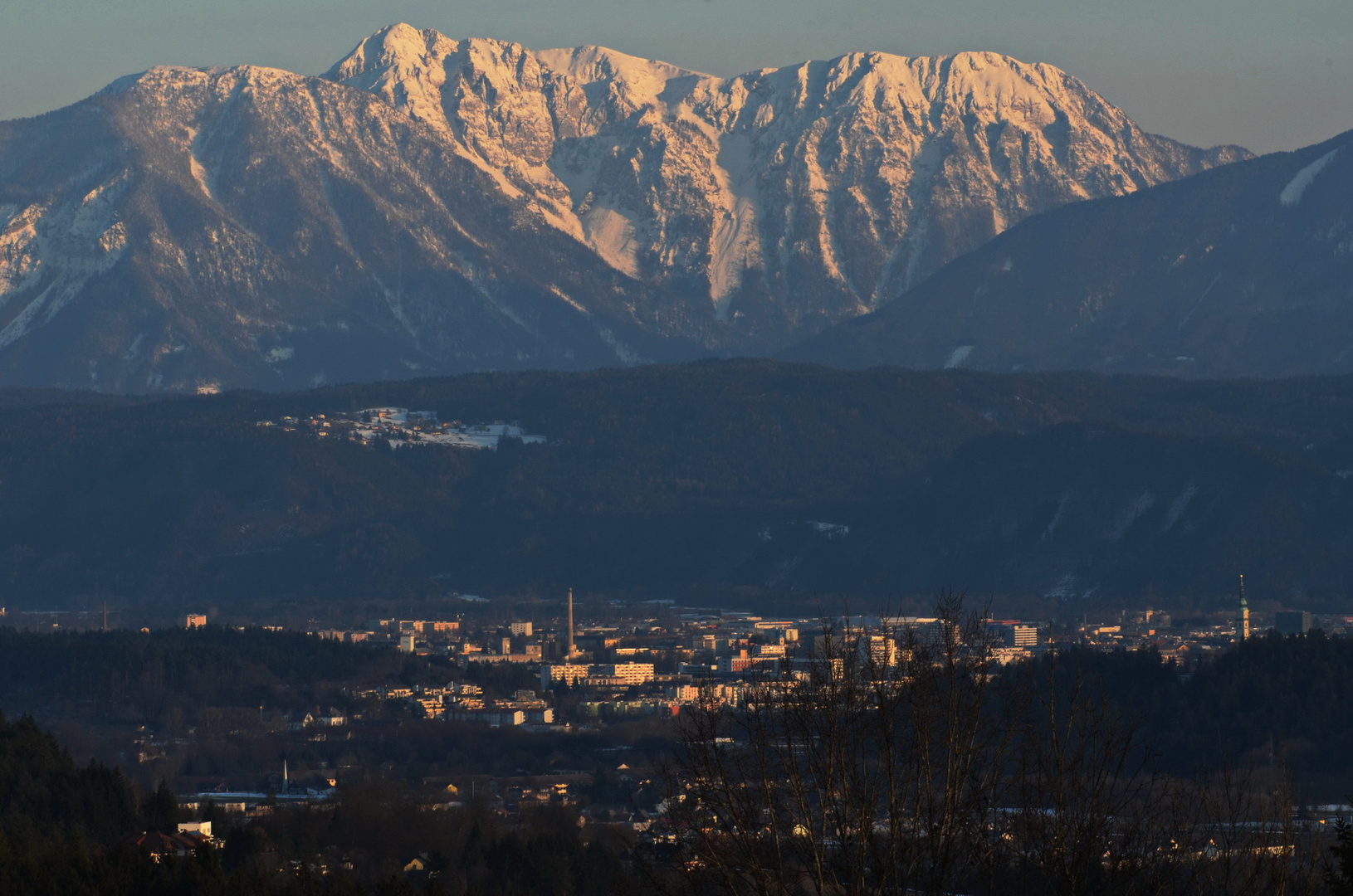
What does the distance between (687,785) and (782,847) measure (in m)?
1.61

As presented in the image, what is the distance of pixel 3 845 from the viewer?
2756 inches

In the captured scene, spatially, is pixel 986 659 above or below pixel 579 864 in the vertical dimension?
above

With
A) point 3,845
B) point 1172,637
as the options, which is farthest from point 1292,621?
point 3,845

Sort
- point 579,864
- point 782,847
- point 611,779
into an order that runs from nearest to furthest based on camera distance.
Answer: point 782,847 → point 579,864 → point 611,779

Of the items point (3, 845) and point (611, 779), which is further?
point (611, 779)

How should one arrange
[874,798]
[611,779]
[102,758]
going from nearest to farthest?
1. [874,798]
2. [611,779]
3. [102,758]

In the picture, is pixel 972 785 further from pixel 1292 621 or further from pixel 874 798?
pixel 1292 621

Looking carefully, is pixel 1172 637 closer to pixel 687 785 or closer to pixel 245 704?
pixel 245 704

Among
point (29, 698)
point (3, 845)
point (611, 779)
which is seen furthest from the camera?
point (29, 698)

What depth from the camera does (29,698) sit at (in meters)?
155

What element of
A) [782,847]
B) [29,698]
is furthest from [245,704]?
[782,847]

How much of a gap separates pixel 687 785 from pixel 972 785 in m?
4.10

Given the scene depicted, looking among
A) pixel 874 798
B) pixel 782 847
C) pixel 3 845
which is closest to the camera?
pixel 874 798

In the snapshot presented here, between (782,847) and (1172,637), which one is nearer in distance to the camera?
(782,847)
